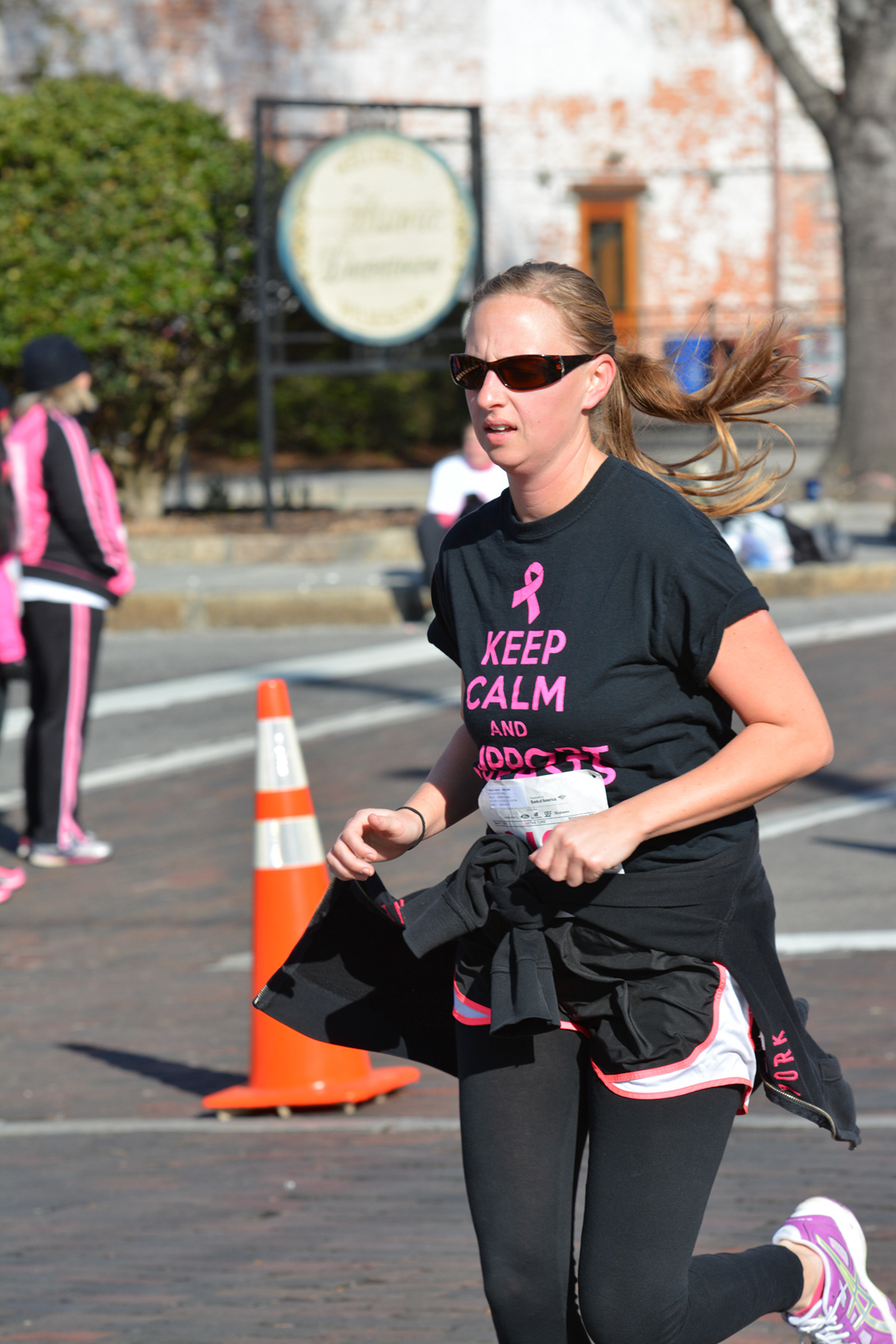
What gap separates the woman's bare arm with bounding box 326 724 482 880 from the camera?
9.06 ft

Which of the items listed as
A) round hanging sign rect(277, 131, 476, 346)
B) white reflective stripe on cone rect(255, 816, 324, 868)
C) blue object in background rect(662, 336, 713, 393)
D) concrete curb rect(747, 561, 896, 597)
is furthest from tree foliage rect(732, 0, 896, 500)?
blue object in background rect(662, 336, 713, 393)

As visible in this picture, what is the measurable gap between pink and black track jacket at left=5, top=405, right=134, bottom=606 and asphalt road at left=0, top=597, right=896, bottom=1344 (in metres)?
1.22

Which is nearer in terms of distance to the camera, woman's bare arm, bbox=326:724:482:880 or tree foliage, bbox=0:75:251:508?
woman's bare arm, bbox=326:724:482:880

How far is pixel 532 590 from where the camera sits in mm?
2650

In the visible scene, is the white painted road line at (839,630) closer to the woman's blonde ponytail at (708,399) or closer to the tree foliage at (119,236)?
the tree foliage at (119,236)

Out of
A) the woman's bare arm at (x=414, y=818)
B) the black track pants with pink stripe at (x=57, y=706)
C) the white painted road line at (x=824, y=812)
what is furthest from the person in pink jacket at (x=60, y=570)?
the woman's bare arm at (x=414, y=818)

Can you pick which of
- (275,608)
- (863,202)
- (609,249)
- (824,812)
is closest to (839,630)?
(275,608)

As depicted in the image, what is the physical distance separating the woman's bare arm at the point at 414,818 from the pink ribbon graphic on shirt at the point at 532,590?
0.28 m

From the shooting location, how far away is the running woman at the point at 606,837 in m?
2.52

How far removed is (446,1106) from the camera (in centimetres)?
478

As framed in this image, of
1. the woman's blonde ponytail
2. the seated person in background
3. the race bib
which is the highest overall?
the woman's blonde ponytail

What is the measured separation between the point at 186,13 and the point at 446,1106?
3157cm

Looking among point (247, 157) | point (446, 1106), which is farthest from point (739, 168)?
point (446, 1106)

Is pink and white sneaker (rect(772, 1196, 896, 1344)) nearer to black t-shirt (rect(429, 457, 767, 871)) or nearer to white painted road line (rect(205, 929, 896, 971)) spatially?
black t-shirt (rect(429, 457, 767, 871))
